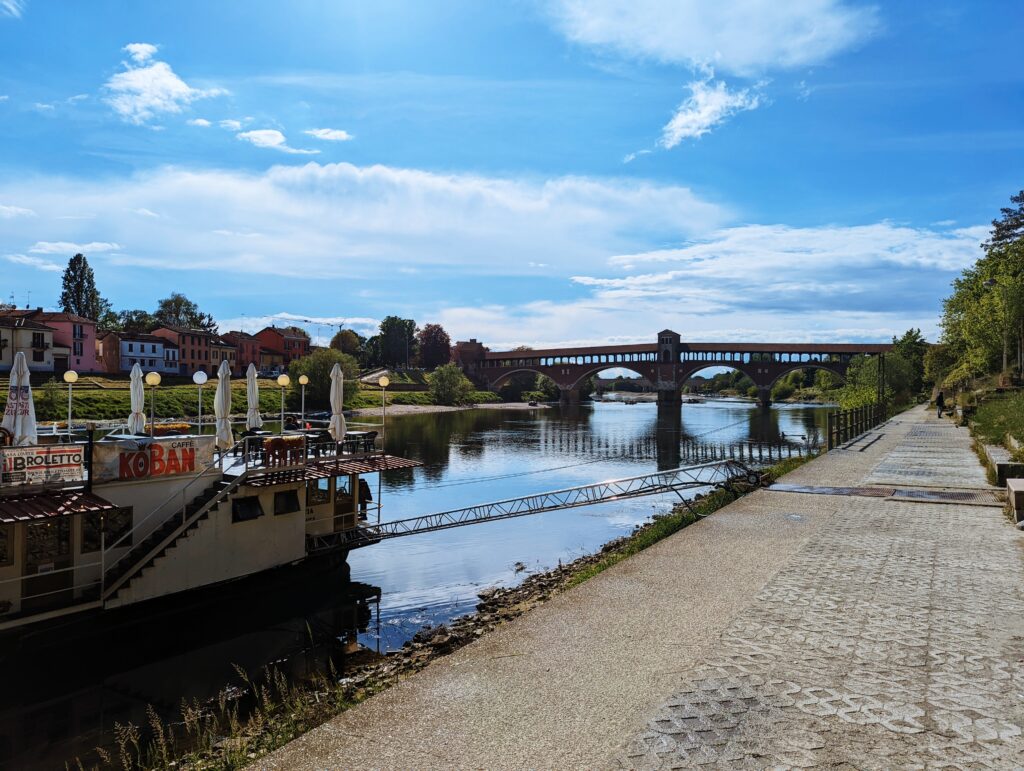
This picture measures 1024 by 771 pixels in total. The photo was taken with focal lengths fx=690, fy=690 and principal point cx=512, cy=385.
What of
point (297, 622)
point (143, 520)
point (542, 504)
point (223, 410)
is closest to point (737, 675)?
point (297, 622)

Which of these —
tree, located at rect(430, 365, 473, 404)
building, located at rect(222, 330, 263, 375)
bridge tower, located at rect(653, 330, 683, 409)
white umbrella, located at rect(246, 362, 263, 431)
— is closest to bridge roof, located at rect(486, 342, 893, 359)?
bridge tower, located at rect(653, 330, 683, 409)

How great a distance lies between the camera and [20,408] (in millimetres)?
14953

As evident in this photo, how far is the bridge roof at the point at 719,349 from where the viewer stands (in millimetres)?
106500

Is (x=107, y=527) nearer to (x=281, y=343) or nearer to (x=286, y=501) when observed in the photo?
(x=286, y=501)

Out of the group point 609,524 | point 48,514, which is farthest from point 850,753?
point 609,524

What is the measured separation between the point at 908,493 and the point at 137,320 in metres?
128

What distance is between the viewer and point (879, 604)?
1095 centimetres

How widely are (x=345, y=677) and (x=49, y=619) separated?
5903 mm

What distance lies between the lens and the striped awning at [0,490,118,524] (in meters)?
12.1

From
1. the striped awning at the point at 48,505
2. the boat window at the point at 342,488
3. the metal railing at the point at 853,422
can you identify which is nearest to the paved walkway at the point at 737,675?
the striped awning at the point at 48,505

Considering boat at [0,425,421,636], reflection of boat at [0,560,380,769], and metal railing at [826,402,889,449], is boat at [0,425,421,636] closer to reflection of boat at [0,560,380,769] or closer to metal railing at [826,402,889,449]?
reflection of boat at [0,560,380,769]

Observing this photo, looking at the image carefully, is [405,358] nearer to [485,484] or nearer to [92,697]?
[485,484]

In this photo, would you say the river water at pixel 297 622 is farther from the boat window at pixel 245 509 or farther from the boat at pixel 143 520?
the boat window at pixel 245 509

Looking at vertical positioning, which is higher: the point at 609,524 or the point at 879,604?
the point at 879,604
